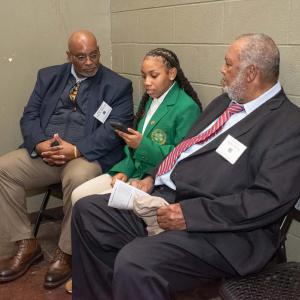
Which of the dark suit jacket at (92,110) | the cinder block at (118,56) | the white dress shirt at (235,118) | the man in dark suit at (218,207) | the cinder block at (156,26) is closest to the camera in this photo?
the man in dark suit at (218,207)

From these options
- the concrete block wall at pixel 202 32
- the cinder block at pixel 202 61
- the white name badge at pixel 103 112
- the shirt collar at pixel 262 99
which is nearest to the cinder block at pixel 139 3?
the concrete block wall at pixel 202 32

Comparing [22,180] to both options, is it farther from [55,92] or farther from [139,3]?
[139,3]

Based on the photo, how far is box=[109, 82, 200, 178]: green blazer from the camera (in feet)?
7.15

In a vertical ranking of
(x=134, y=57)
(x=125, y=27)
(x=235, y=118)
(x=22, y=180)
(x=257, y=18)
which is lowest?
(x=22, y=180)

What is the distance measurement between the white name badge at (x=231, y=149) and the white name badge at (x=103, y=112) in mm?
1034

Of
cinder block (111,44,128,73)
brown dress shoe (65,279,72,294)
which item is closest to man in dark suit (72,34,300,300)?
brown dress shoe (65,279,72,294)

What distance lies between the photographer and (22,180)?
2.53m

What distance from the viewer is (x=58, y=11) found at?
9.58 feet

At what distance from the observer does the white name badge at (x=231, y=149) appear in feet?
5.57

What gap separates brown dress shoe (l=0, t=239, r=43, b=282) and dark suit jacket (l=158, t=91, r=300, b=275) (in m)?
1.22

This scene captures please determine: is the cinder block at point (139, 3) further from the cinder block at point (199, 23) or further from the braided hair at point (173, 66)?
the braided hair at point (173, 66)

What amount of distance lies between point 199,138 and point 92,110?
0.92 metres

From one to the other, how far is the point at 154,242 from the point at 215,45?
1.24m

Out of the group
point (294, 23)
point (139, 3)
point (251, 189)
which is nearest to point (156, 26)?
point (139, 3)
